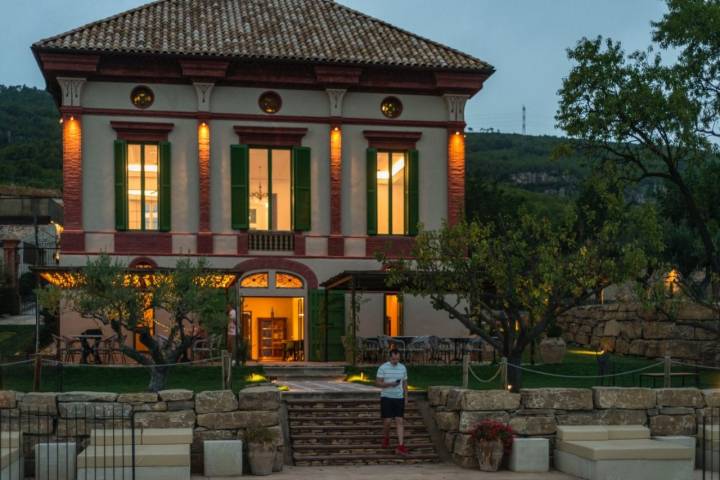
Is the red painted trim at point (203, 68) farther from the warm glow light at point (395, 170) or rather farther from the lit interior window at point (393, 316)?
the lit interior window at point (393, 316)

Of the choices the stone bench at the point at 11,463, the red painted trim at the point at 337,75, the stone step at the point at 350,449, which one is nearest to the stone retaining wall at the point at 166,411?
the stone step at the point at 350,449

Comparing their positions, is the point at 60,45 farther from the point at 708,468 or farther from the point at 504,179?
the point at 504,179

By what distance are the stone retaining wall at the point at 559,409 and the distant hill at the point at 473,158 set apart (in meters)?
27.8

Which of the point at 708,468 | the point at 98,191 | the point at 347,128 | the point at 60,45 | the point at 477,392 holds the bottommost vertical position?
the point at 708,468

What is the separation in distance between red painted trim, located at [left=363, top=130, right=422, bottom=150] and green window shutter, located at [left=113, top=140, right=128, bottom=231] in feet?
20.5

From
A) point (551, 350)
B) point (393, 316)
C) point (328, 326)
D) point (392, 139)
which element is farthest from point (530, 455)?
point (392, 139)

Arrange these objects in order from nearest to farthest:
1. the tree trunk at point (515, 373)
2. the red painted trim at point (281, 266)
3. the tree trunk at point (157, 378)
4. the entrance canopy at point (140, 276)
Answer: the tree trunk at point (157, 378)
the tree trunk at point (515, 373)
the entrance canopy at point (140, 276)
the red painted trim at point (281, 266)

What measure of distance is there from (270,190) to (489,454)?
43.9 ft

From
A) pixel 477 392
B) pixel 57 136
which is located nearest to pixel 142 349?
pixel 477 392

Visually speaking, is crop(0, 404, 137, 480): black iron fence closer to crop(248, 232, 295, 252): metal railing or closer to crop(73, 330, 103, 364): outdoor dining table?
crop(73, 330, 103, 364): outdoor dining table

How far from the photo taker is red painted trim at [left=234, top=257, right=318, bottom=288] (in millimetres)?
27109

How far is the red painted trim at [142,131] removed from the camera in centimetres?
2669

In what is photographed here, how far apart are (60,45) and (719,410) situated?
17842 millimetres

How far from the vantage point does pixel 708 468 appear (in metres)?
16.0
